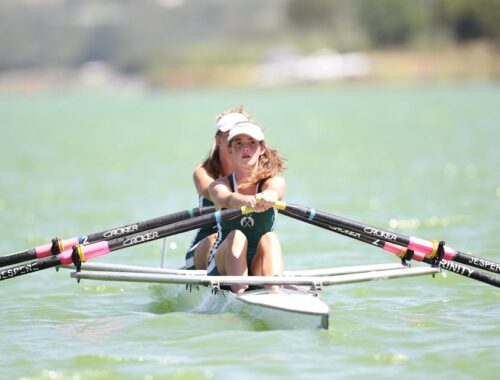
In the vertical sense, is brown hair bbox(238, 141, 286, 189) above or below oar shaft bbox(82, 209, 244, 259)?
above

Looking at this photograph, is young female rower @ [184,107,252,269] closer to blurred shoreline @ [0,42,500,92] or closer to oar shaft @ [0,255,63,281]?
oar shaft @ [0,255,63,281]

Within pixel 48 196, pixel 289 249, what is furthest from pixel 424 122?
pixel 289 249

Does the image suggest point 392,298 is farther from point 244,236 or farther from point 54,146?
point 54,146

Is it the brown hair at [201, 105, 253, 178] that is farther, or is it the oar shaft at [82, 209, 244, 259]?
the brown hair at [201, 105, 253, 178]

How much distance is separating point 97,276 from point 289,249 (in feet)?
15.8

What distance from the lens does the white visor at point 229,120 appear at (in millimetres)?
10416

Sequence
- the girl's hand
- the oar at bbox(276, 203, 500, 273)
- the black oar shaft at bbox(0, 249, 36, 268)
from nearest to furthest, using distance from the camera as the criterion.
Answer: the girl's hand, the oar at bbox(276, 203, 500, 273), the black oar shaft at bbox(0, 249, 36, 268)

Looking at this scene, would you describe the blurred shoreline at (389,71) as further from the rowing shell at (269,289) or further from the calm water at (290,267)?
the rowing shell at (269,289)

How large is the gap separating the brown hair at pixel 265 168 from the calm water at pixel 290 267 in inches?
50.5

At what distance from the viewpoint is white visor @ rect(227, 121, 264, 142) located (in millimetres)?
9781

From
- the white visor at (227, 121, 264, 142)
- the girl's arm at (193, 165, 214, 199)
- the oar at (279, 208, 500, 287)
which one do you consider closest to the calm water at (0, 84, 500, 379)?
the oar at (279, 208, 500, 287)

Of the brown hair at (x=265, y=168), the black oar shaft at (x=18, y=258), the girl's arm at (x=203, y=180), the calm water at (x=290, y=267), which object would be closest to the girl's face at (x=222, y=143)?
the girl's arm at (x=203, y=180)

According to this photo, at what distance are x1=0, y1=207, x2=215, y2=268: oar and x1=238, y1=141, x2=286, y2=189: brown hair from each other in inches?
21.0

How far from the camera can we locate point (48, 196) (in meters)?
20.8
